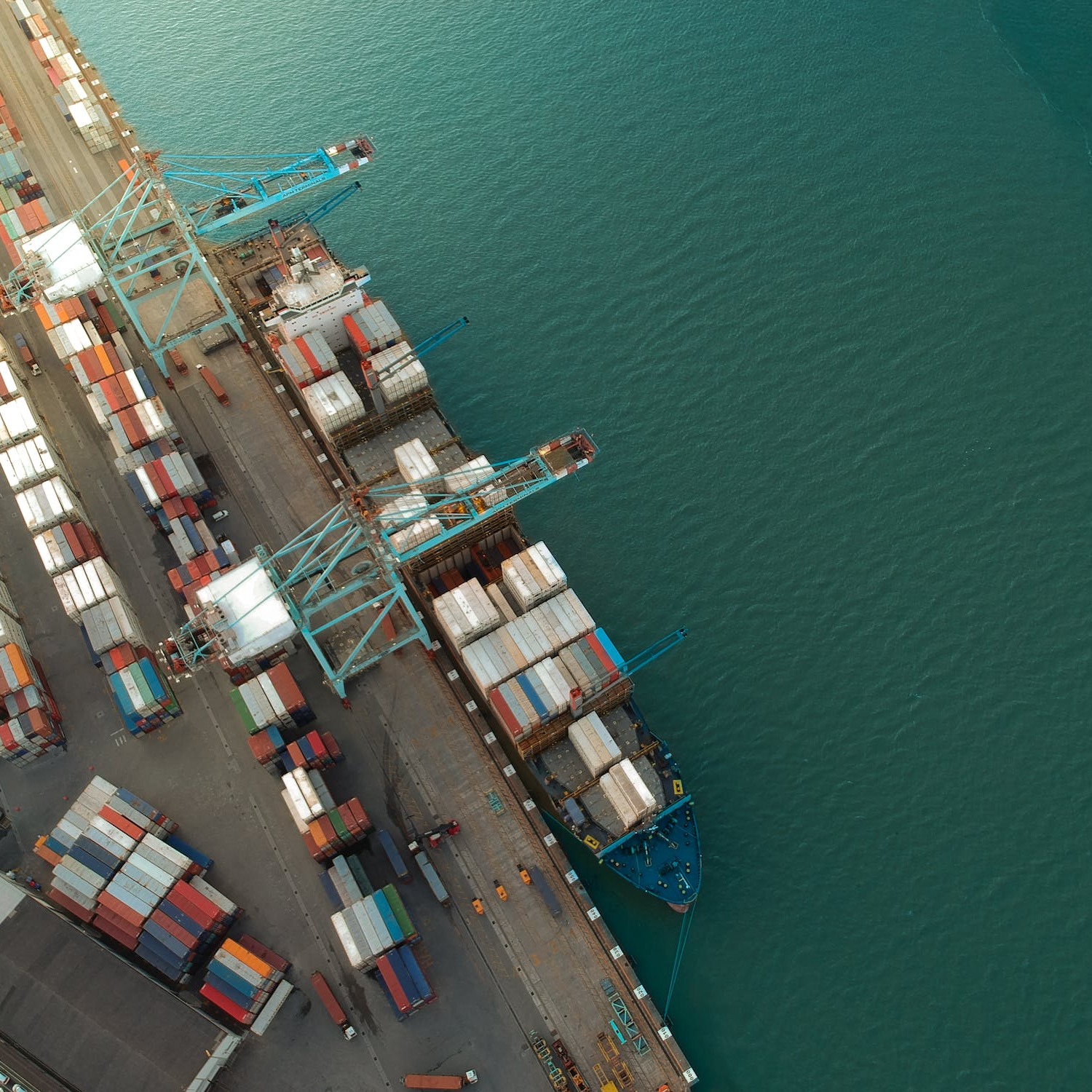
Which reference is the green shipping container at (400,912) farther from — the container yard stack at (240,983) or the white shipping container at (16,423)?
the white shipping container at (16,423)

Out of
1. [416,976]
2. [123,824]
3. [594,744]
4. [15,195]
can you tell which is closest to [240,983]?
[416,976]

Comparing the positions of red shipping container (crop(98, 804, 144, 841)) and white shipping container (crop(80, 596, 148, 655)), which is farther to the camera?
white shipping container (crop(80, 596, 148, 655))

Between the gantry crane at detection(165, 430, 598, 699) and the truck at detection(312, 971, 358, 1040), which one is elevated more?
the gantry crane at detection(165, 430, 598, 699)

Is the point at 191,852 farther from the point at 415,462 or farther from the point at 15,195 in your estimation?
the point at 15,195

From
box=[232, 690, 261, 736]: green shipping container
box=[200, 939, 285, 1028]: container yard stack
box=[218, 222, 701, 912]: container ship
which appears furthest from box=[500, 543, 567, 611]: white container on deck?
box=[200, 939, 285, 1028]: container yard stack

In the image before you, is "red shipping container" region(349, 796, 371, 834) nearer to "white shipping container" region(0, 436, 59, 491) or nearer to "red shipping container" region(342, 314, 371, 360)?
"red shipping container" region(342, 314, 371, 360)

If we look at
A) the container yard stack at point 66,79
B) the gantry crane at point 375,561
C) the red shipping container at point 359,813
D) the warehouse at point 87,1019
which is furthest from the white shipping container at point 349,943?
the container yard stack at point 66,79

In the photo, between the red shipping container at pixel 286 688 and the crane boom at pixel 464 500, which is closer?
the crane boom at pixel 464 500
